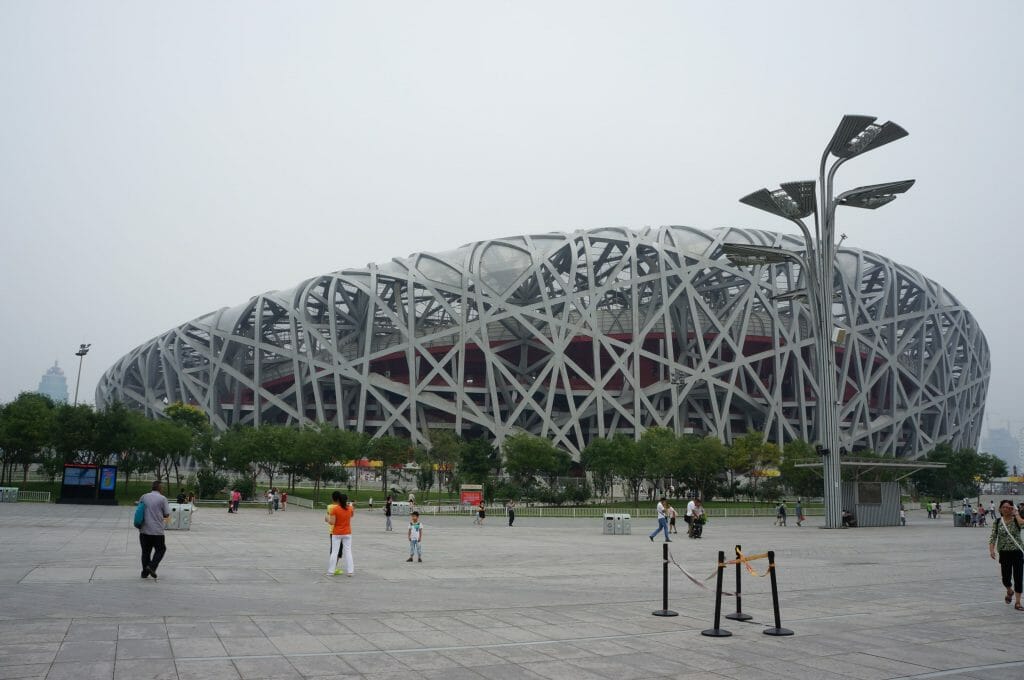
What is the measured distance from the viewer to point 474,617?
31.4 feet

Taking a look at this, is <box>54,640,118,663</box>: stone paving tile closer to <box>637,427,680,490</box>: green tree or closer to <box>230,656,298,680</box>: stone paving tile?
<box>230,656,298,680</box>: stone paving tile

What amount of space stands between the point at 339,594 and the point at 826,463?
91.8ft

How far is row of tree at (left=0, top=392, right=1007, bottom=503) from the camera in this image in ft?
159

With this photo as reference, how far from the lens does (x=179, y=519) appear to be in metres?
24.9

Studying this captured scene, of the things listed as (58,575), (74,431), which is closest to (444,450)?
(74,431)

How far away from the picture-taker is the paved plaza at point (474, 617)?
6.97m

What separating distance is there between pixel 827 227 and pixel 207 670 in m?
34.1

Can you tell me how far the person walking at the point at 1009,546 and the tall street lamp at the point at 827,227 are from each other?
23026 millimetres

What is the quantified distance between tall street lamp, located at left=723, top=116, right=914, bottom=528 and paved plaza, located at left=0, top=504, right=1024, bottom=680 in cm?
1494

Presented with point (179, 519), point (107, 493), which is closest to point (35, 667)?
point (179, 519)

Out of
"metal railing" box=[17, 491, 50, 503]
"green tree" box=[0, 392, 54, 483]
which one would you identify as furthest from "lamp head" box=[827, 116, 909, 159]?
"green tree" box=[0, 392, 54, 483]

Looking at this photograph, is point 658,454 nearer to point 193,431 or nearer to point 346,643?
point 193,431

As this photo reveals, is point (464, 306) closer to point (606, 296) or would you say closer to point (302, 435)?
point (606, 296)

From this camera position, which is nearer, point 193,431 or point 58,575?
point 58,575
